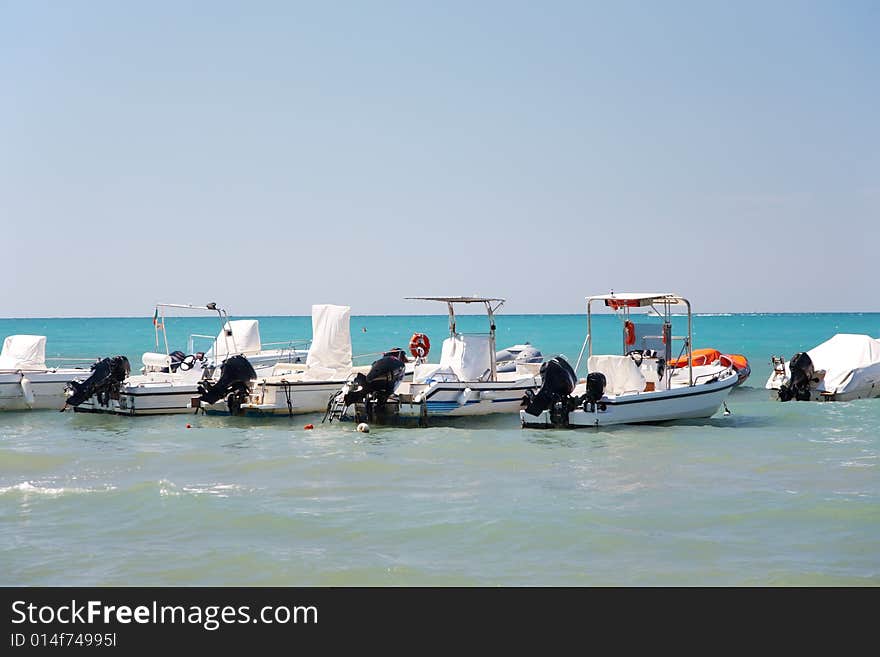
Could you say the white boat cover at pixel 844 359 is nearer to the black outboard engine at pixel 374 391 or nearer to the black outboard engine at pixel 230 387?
the black outboard engine at pixel 374 391

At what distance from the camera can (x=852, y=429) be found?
21.4m

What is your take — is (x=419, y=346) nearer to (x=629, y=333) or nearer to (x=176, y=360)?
(x=629, y=333)

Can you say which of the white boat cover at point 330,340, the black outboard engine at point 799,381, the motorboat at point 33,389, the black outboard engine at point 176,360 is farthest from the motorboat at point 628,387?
the motorboat at point 33,389

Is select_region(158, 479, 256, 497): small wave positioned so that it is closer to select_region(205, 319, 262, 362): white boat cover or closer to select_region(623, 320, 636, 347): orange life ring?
select_region(623, 320, 636, 347): orange life ring

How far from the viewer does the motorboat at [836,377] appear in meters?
27.1

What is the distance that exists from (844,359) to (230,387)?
17.8 meters

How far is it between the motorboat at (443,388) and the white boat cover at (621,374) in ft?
7.58

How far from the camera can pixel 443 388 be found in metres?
22.9

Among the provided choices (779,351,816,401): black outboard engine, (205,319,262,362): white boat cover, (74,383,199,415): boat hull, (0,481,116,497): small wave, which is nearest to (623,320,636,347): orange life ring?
(779,351,816,401): black outboard engine

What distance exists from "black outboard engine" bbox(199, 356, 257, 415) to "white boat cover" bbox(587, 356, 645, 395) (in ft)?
29.5

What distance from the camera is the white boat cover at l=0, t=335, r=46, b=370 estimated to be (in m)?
29.0

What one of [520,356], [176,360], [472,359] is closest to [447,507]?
[472,359]

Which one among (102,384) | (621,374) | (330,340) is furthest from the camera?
(330,340)
